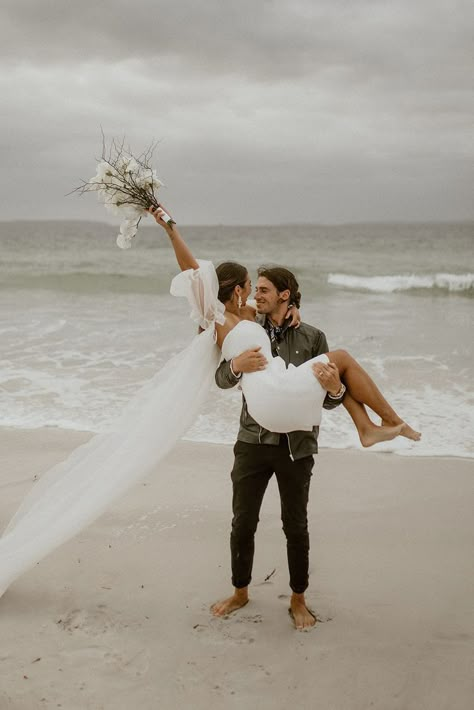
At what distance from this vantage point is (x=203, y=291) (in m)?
3.47

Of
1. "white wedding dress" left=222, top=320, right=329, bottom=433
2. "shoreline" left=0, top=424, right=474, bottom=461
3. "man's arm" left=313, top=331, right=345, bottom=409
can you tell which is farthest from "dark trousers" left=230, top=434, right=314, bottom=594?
"shoreline" left=0, top=424, right=474, bottom=461

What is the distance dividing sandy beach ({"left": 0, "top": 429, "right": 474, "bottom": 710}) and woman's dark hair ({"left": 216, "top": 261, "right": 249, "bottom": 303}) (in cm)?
182

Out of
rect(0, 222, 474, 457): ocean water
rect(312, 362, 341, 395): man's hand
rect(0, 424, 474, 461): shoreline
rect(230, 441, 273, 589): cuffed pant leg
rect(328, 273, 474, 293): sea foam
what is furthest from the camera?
rect(328, 273, 474, 293): sea foam

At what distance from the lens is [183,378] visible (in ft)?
11.9

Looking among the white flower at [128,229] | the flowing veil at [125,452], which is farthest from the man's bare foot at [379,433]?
the white flower at [128,229]

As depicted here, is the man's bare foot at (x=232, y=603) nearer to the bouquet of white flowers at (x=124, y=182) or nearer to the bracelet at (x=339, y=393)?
the bracelet at (x=339, y=393)

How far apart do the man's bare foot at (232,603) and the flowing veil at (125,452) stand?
34.6 inches

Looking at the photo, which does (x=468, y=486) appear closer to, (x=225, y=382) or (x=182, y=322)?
(x=225, y=382)

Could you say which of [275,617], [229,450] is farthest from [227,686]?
[229,450]

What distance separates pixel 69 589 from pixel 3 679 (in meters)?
0.82

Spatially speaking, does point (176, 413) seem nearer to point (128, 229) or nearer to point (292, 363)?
point (292, 363)

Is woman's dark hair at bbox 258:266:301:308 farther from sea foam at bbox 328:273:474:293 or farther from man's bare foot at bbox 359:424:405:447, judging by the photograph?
sea foam at bbox 328:273:474:293

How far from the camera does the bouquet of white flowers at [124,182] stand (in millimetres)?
3705

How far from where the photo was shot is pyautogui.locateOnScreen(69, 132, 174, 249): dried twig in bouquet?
3705 millimetres
